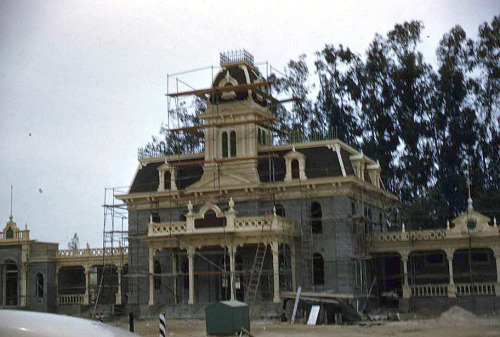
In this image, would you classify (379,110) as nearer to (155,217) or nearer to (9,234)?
(155,217)

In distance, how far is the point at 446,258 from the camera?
42.8m

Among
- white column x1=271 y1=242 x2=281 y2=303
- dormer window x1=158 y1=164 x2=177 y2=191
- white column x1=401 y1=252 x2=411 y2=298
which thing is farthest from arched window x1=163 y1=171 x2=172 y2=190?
white column x1=401 y1=252 x2=411 y2=298

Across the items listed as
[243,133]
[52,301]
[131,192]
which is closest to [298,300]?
[243,133]

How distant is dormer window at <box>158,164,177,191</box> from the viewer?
43.6 meters

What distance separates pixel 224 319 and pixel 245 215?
1303cm

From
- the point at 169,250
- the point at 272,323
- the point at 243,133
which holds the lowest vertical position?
the point at 272,323

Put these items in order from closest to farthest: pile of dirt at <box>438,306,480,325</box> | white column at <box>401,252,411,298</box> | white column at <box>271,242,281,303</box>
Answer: pile of dirt at <box>438,306,480,325</box>, white column at <box>271,242,281,303</box>, white column at <box>401,252,411,298</box>

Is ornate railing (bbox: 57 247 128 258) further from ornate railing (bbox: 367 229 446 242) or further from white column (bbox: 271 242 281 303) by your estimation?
ornate railing (bbox: 367 229 446 242)

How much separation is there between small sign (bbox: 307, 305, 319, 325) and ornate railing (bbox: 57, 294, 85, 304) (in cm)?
1911

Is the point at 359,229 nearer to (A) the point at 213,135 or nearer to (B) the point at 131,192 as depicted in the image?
(A) the point at 213,135

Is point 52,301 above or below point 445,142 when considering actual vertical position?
below

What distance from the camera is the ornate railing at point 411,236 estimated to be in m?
Answer: 39.4

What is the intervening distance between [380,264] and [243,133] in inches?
437

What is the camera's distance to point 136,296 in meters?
43.8
